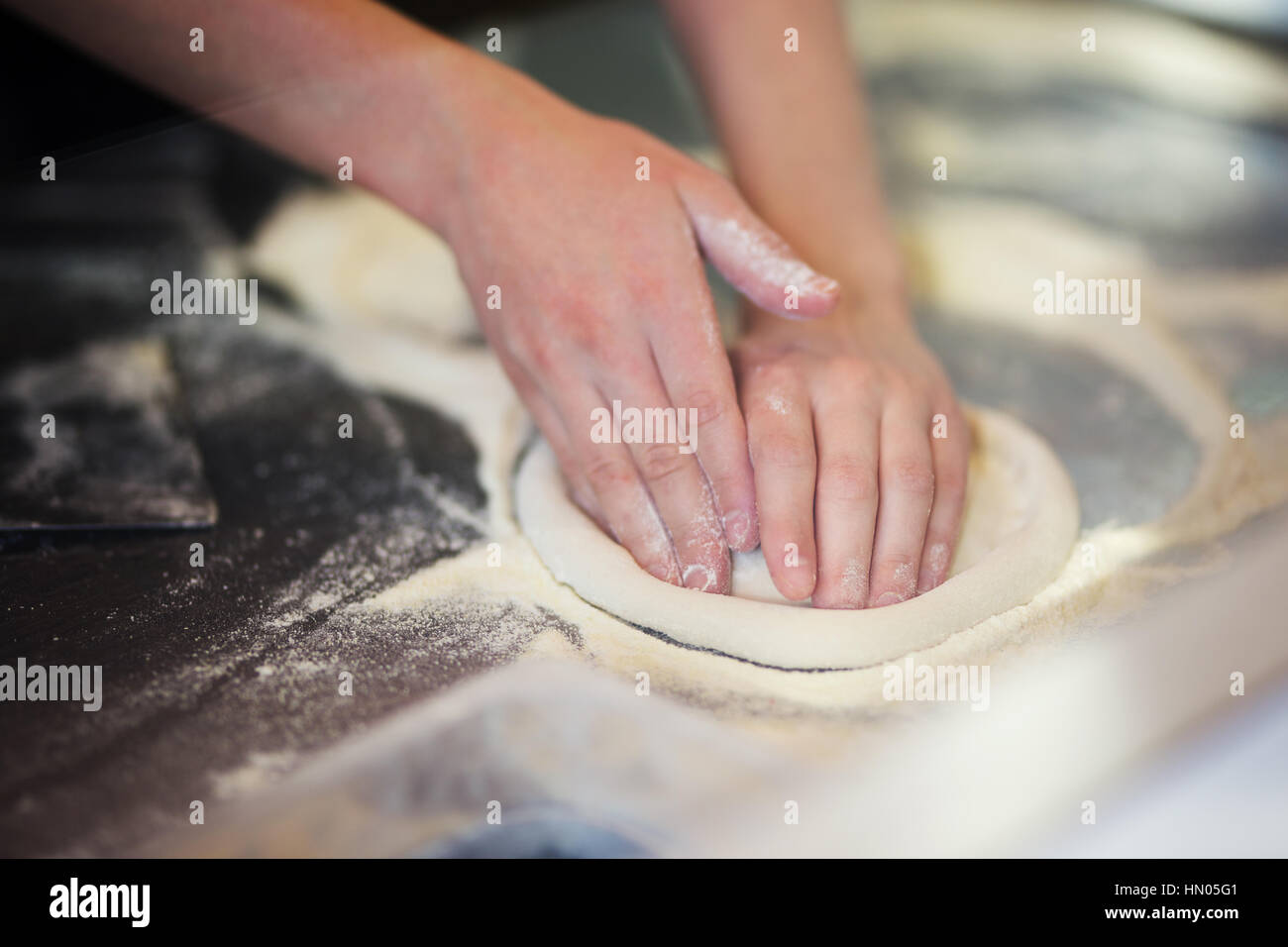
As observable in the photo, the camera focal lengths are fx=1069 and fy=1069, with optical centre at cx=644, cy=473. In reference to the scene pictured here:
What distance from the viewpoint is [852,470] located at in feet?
2.48

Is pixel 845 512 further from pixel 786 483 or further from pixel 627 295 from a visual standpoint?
pixel 627 295

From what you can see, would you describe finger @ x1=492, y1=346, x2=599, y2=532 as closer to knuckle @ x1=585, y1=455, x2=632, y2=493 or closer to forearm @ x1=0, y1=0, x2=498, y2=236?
knuckle @ x1=585, y1=455, x2=632, y2=493

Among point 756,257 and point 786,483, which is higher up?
point 756,257

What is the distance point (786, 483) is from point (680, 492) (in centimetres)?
8

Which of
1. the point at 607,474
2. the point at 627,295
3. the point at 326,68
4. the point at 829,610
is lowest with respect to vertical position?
the point at 829,610

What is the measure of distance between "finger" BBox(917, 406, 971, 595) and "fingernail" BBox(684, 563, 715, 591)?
150mm

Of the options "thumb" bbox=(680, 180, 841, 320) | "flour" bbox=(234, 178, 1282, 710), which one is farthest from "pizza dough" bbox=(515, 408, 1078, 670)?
"thumb" bbox=(680, 180, 841, 320)

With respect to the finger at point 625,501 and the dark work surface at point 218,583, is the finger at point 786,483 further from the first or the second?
the dark work surface at point 218,583

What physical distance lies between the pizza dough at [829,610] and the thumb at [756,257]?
192 millimetres

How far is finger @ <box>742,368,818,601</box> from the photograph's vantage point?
73 cm

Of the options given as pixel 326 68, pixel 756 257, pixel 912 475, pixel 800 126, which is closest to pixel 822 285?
pixel 756 257
